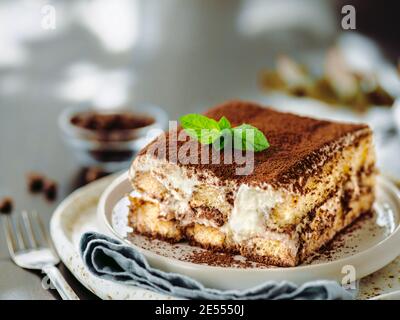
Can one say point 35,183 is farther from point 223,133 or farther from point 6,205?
point 223,133

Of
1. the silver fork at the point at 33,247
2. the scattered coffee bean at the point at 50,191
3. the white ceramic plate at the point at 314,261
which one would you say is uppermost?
the white ceramic plate at the point at 314,261

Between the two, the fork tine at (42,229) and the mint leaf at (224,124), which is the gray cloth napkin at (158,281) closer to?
the fork tine at (42,229)

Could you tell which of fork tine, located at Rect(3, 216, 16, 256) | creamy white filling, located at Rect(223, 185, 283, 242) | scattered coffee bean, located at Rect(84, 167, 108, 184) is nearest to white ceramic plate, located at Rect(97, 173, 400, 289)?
creamy white filling, located at Rect(223, 185, 283, 242)

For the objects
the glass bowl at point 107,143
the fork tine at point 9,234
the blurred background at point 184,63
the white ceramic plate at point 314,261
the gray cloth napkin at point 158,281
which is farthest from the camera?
the blurred background at point 184,63

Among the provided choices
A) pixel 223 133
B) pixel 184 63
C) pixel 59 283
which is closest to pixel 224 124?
pixel 223 133

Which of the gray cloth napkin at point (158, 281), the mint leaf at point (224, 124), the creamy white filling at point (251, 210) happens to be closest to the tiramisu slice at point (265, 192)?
the creamy white filling at point (251, 210)

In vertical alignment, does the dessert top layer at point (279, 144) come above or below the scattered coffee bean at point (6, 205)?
above

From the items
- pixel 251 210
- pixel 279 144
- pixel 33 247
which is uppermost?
pixel 279 144
